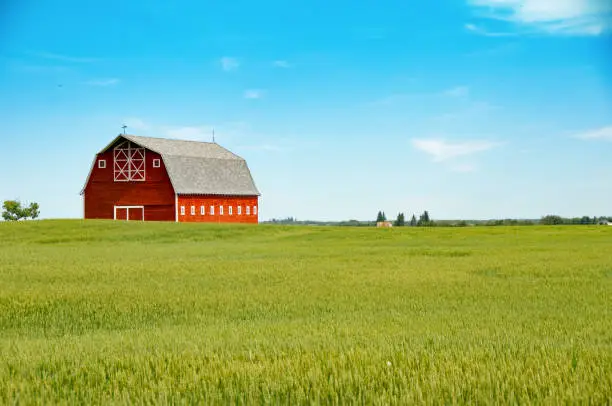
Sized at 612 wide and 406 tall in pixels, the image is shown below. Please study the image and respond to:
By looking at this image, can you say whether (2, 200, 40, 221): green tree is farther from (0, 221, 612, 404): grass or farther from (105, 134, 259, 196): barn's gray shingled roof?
(0, 221, 612, 404): grass

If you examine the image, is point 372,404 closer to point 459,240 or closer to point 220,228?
point 459,240

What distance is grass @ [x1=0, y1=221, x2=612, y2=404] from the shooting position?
5.83 metres

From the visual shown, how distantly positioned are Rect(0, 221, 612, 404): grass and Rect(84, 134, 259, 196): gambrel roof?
48.2 m

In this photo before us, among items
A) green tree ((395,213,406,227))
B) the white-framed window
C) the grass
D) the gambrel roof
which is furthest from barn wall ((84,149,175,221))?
the grass

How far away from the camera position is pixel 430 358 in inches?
268

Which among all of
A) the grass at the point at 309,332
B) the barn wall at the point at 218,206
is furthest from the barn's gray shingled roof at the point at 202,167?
the grass at the point at 309,332

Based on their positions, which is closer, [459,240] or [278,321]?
[278,321]

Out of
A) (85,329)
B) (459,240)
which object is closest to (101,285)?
(85,329)

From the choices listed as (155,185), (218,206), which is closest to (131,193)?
(155,185)

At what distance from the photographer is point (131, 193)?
71125 millimetres

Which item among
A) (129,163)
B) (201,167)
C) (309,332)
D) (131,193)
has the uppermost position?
(129,163)

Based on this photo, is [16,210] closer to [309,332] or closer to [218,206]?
[218,206]

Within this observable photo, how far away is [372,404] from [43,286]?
13233 mm

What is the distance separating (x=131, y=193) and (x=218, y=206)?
31.9 feet
